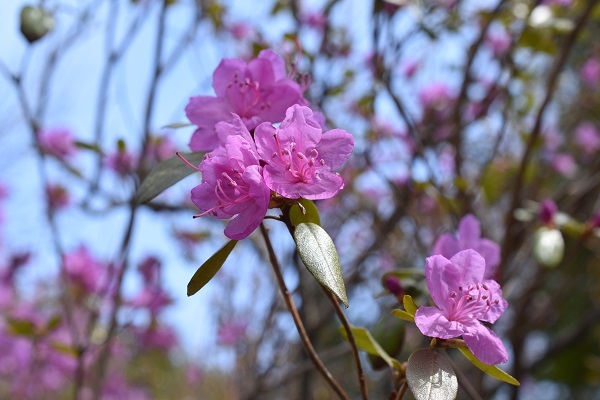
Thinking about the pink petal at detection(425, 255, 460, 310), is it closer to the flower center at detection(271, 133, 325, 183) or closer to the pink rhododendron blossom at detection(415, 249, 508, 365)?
the pink rhododendron blossom at detection(415, 249, 508, 365)

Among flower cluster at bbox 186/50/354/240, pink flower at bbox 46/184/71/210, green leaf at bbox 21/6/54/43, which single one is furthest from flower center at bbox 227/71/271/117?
pink flower at bbox 46/184/71/210

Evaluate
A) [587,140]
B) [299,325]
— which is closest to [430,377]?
[299,325]

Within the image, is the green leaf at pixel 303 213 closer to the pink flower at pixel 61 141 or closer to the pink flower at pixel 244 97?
the pink flower at pixel 244 97

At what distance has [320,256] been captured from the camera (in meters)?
0.65

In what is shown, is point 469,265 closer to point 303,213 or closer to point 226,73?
point 303,213

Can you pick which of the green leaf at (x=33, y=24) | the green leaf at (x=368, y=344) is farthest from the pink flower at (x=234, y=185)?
the green leaf at (x=33, y=24)

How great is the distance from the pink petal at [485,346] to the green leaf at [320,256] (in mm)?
162

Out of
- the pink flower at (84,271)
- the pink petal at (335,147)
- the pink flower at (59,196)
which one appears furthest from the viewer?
the pink flower at (59,196)

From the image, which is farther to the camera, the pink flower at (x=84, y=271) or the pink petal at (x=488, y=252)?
the pink flower at (x=84, y=271)

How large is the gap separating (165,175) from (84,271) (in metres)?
1.65

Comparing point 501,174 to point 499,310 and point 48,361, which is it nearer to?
point 499,310

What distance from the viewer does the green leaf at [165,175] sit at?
0.77m

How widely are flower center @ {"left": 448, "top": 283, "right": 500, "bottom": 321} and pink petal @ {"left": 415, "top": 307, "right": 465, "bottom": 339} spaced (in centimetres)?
2

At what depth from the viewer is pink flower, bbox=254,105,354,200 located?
0.69m
